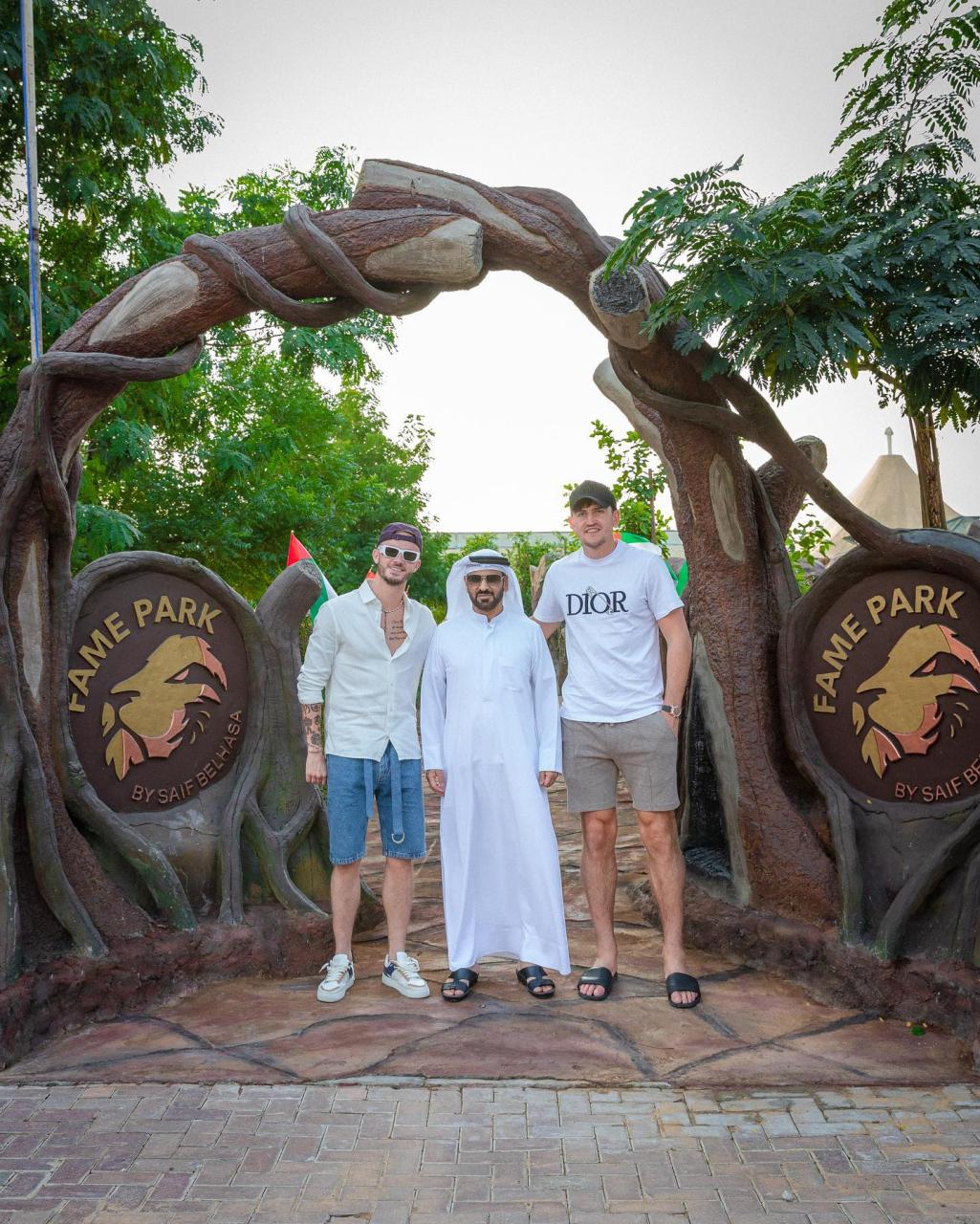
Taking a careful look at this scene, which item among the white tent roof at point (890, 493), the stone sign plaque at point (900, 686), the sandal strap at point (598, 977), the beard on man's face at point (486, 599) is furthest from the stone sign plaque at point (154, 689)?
the white tent roof at point (890, 493)

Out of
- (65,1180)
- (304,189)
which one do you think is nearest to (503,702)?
(65,1180)

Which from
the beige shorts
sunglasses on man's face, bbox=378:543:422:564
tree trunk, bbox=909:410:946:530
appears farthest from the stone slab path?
tree trunk, bbox=909:410:946:530

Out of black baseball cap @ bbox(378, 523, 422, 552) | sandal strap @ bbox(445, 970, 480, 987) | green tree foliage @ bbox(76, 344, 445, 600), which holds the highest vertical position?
green tree foliage @ bbox(76, 344, 445, 600)

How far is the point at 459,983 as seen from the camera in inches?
178

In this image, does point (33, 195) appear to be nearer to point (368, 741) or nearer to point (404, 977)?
point (368, 741)

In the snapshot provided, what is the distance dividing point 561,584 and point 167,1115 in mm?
2421

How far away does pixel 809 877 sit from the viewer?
4.77 metres

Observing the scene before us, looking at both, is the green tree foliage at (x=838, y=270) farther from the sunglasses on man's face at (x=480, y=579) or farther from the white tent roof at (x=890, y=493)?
the white tent roof at (x=890, y=493)

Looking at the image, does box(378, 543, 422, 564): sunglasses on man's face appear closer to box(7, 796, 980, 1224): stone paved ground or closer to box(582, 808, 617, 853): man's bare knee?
box(582, 808, 617, 853): man's bare knee

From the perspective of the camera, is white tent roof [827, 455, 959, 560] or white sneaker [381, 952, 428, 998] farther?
white tent roof [827, 455, 959, 560]

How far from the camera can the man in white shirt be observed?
461 cm

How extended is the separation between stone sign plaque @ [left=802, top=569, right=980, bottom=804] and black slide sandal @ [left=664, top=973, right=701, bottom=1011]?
110 centimetres

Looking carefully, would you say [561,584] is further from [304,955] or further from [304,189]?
[304,189]

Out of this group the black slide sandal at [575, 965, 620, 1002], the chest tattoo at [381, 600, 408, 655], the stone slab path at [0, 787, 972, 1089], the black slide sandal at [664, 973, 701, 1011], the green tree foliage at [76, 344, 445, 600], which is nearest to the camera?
the stone slab path at [0, 787, 972, 1089]
